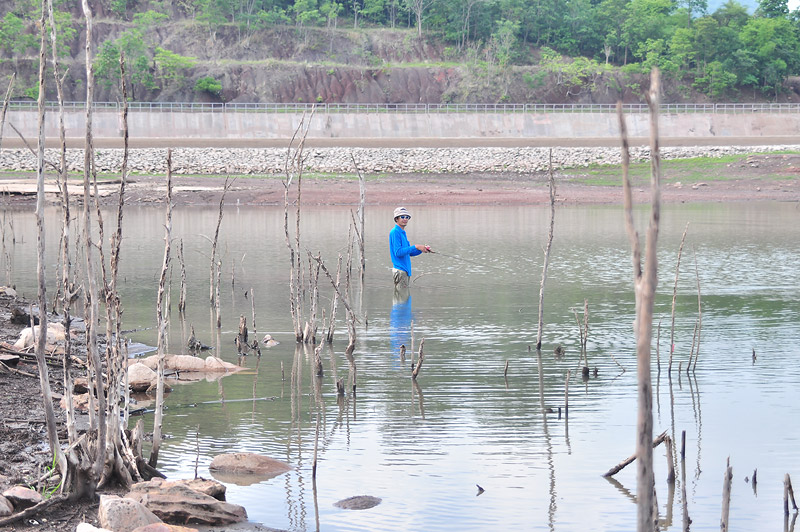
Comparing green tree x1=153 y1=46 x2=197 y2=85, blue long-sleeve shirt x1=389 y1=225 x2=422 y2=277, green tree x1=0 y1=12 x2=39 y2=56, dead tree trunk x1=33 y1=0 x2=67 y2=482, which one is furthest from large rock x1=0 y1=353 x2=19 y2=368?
green tree x1=153 y1=46 x2=197 y2=85

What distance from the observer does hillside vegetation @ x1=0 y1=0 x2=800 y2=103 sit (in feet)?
281

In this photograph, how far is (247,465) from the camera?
812 cm

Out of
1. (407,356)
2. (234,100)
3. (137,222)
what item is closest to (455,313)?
(407,356)

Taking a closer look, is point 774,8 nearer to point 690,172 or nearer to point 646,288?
point 690,172

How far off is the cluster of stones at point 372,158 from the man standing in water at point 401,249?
1337 inches

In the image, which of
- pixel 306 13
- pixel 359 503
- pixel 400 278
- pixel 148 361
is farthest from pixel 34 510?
pixel 306 13

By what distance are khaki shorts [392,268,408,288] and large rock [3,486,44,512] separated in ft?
37.2

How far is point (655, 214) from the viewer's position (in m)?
3.69

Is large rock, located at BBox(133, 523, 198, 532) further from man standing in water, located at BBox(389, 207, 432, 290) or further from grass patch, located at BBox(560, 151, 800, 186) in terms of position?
grass patch, located at BBox(560, 151, 800, 186)

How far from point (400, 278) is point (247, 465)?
970 centimetres

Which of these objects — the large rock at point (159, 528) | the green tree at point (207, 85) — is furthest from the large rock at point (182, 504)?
the green tree at point (207, 85)

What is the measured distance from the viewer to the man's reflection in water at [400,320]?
13913 mm

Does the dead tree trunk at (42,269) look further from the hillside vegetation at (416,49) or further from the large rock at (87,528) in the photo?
the hillside vegetation at (416,49)

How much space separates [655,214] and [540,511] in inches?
165
